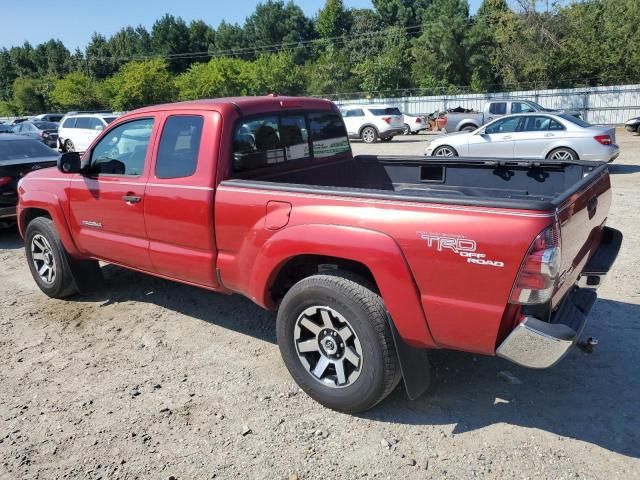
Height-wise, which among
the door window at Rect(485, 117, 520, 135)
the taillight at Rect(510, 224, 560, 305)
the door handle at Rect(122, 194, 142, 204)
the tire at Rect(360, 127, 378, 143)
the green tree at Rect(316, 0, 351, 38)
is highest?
the green tree at Rect(316, 0, 351, 38)

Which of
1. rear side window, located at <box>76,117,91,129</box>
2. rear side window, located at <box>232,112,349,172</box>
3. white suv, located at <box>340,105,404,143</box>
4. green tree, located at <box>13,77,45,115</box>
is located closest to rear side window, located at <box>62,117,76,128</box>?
rear side window, located at <box>76,117,91,129</box>

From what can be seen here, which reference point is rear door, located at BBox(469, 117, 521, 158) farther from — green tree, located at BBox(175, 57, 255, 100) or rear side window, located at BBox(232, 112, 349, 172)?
green tree, located at BBox(175, 57, 255, 100)

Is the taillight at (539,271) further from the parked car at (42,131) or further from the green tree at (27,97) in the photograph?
the green tree at (27,97)

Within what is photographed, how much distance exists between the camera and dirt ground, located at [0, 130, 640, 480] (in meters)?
3.00

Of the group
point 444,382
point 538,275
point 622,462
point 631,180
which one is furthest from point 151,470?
point 631,180

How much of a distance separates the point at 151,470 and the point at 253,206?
166 cm

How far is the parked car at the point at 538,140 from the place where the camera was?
1220cm

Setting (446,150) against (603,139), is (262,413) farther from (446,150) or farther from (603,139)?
(603,139)

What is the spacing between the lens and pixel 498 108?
75.2ft

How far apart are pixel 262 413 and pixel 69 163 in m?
2.78

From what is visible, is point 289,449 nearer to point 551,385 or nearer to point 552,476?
point 552,476

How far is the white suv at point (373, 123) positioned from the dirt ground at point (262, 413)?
2005 cm

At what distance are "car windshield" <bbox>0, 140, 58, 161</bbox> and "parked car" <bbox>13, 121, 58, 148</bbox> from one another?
17.2 metres

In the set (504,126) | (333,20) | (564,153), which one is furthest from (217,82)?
(564,153)
